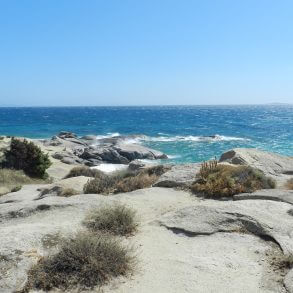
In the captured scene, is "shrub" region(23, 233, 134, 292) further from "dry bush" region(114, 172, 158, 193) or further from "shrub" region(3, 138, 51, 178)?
"shrub" region(3, 138, 51, 178)

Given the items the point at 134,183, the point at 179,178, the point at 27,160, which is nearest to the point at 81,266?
the point at 134,183

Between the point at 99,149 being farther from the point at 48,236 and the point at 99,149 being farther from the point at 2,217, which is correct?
the point at 48,236

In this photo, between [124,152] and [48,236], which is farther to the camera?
[124,152]

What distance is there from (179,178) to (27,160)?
1625 cm

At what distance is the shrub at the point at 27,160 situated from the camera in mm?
27422

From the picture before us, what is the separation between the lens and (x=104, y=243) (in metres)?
7.35

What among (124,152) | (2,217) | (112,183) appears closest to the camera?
(2,217)

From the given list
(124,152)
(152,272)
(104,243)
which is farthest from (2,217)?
(124,152)

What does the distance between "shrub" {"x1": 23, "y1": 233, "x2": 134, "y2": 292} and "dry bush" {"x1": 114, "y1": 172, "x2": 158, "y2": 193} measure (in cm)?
627

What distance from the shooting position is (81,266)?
22.6ft

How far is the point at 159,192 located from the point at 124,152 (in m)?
30.4

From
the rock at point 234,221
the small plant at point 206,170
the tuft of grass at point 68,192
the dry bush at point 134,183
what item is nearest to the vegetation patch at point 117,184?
the dry bush at point 134,183

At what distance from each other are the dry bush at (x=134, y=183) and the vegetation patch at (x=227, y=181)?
1858 millimetres

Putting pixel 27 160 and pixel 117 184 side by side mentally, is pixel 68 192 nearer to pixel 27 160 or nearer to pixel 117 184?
pixel 117 184
